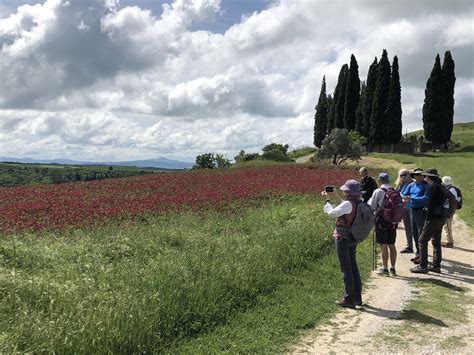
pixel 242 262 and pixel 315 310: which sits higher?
pixel 242 262

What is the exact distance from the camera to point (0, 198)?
19047mm

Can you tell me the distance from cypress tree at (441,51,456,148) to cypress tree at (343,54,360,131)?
37.6 feet

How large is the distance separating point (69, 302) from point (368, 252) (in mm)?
7703

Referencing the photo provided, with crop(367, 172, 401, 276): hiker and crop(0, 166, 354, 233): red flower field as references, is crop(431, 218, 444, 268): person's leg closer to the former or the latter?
crop(367, 172, 401, 276): hiker

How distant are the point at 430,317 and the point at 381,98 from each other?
55.5m

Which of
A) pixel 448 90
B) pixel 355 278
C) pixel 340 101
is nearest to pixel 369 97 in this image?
pixel 340 101

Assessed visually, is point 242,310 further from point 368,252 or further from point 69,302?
point 368,252

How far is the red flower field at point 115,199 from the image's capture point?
14125mm

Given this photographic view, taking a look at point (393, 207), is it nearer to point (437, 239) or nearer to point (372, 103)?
point (437, 239)

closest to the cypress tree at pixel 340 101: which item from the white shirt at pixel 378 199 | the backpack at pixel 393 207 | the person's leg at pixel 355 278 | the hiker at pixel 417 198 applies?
the hiker at pixel 417 198

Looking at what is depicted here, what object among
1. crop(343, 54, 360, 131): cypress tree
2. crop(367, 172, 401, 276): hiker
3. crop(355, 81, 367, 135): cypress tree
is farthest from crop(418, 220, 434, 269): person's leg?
crop(343, 54, 360, 131): cypress tree

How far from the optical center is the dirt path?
571cm

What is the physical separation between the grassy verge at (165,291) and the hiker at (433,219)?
1.49 metres

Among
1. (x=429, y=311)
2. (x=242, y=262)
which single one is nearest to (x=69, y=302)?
(x=242, y=262)
